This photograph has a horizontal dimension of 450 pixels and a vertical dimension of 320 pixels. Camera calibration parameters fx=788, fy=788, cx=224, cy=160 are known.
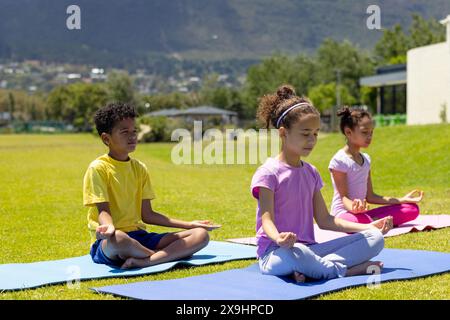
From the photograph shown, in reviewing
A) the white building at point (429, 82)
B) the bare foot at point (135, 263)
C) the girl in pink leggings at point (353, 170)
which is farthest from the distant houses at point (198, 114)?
the bare foot at point (135, 263)

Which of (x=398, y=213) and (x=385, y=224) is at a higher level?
(x=385, y=224)

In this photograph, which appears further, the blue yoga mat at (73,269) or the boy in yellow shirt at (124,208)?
the boy in yellow shirt at (124,208)

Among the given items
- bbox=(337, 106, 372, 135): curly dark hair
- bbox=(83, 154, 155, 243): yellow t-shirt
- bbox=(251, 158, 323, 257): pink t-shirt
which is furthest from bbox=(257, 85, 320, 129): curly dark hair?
bbox=(337, 106, 372, 135): curly dark hair

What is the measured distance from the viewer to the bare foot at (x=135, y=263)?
262 inches

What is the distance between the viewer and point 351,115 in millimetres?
8766

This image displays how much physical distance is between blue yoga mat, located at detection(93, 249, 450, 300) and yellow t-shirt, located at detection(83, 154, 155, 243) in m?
1.17

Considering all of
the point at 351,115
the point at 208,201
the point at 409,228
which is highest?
the point at 351,115

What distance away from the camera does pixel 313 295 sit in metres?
5.38

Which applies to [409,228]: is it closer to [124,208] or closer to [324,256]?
[324,256]

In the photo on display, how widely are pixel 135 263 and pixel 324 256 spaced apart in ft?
5.33

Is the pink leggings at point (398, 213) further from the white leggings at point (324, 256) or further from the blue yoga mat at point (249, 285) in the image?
the white leggings at point (324, 256)

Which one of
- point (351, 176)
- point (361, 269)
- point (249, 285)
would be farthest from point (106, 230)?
point (351, 176)

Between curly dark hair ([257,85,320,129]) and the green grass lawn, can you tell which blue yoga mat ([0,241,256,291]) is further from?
curly dark hair ([257,85,320,129])

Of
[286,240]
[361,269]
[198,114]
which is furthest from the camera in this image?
[198,114]
